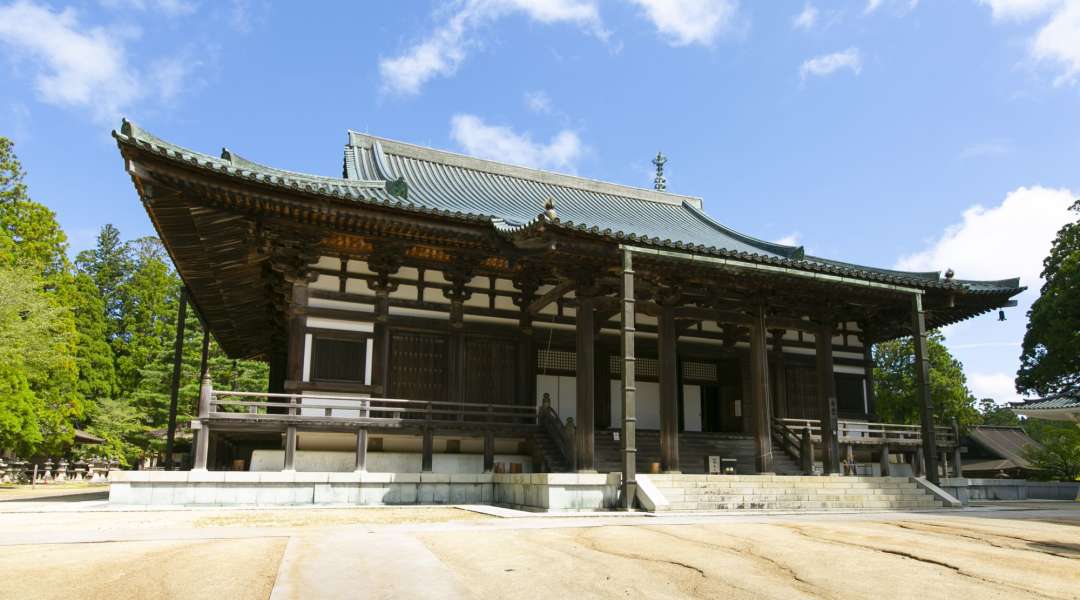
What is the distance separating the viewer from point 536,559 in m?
6.90

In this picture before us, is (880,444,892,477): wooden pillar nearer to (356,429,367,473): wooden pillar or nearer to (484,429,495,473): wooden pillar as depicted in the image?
(484,429,495,473): wooden pillar

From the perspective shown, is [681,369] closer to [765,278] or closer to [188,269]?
[765,278]

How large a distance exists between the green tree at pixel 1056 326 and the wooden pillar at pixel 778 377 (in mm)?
12254

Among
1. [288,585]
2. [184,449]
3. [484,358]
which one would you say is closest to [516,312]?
[484,358]

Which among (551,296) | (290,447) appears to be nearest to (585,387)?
(551,296)

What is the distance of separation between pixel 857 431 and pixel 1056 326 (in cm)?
1128

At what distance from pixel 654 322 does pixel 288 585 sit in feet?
51.7

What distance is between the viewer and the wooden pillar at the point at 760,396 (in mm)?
16391

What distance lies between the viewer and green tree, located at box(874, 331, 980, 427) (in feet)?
136

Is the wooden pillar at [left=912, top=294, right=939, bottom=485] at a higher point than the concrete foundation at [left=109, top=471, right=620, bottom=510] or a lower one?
higher

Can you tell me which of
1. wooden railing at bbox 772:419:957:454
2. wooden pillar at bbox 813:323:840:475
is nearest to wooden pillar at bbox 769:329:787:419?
wooden railing at bbox 772:419:957:454

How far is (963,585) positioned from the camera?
5.80 m

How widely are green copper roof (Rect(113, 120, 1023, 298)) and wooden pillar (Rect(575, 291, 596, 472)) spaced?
1.88m

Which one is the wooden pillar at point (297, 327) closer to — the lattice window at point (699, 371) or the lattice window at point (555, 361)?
the lattice window at point (555, 361)
